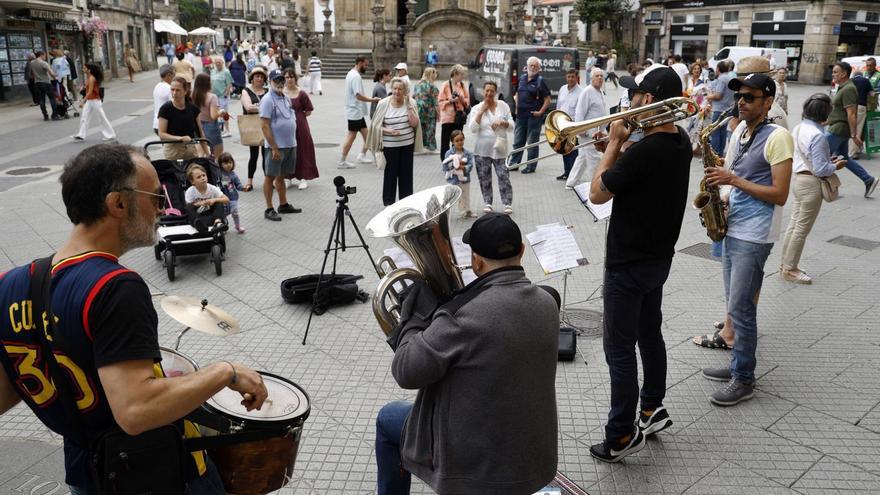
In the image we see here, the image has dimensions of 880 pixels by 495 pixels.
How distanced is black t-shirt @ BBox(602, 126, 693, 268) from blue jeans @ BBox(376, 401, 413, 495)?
5.13 ft

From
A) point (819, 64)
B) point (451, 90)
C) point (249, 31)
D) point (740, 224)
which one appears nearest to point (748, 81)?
point (740, 224)

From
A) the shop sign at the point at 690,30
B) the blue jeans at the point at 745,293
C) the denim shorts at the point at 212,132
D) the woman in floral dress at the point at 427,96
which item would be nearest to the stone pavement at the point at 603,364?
the blue jeans at the point at 745,293

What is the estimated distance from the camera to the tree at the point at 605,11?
155ft

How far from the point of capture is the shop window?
34188 millimetres

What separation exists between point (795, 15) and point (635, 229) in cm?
3675

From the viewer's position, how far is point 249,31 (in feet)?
257

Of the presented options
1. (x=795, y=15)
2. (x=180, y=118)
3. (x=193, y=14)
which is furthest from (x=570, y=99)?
(x=193, y=14)

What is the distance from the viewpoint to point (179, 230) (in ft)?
24.1

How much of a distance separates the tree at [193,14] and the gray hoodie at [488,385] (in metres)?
66.6

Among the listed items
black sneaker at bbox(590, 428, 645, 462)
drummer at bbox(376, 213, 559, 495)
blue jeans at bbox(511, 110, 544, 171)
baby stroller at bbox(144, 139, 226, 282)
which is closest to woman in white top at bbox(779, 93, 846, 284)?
black sneaker at bbox(590, 428, 645, 462)

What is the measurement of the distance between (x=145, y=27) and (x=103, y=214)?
45.0m

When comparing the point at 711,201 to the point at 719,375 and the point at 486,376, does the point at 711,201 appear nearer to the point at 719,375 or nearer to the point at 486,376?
the point at 719,375

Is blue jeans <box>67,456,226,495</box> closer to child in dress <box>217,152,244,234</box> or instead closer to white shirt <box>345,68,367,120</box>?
child in dress <box>217,152,244,234</box>

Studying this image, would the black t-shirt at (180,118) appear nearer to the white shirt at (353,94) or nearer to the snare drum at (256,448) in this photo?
the white shirt at (353,94)
